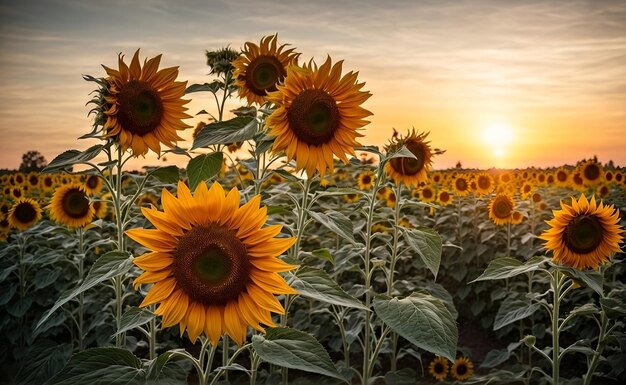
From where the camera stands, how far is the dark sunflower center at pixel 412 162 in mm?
4047

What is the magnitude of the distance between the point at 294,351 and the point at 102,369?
60 centimetres

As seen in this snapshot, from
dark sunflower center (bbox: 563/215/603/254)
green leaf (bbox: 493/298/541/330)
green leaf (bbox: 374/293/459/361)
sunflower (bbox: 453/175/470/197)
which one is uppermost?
sunflower (bbox: 453/175/470/197)

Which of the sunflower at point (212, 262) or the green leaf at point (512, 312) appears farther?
the green leaf at point (512, 312)

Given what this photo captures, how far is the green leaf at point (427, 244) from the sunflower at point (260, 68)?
102 centimetres

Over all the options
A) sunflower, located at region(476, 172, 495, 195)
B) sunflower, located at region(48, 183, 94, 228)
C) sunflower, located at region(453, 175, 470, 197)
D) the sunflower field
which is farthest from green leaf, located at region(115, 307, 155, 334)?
sunflower, located at region(476, 172, 495, 195)

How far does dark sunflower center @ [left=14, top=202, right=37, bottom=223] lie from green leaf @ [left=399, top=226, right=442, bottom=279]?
479 cm

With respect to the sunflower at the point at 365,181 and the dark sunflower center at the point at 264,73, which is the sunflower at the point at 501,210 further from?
the dark sunflower center at the point at 264,73

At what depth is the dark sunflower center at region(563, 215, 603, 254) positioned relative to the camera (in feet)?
11.7

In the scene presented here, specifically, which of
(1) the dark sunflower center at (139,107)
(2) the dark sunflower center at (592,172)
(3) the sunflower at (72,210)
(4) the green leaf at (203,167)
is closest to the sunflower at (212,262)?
(4) the green leaf at (203,167)

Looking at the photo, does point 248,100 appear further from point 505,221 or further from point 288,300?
point 505,221

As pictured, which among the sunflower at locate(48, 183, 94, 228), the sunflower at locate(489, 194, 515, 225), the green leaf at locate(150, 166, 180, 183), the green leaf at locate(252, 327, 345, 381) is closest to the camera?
the green leaf at locate(252, 327, 345, 381)

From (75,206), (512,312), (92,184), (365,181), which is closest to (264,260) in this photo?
(512,312)

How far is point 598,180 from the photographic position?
878cm

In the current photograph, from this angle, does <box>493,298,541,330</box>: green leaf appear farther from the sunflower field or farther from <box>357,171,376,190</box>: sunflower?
<box>357,171,376,190</box>: sunflower
